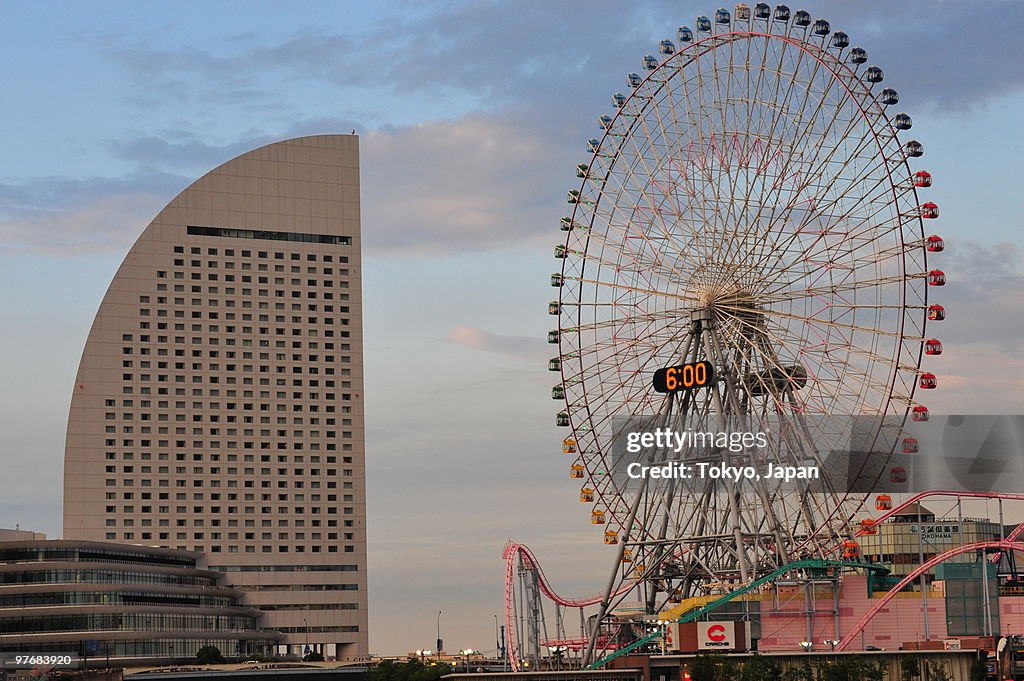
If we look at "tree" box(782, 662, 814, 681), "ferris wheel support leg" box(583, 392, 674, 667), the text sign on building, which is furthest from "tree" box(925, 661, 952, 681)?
"ferris wheel support leg" box(583, 392, 674, 667)

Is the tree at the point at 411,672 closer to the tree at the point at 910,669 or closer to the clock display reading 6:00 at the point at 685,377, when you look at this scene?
the clock display reading 6:00 at the point at 685,377

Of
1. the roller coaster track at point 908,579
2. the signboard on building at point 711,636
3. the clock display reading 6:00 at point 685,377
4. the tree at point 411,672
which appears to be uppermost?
the clock display reading 6:00 at point 685,377

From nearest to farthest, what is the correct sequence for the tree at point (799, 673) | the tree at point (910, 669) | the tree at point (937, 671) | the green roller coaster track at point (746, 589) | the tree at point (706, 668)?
the tree at point (937, 671)
the tree at point (910, 669)
the tree at point (799, 673)
the tree at point (706, 668)
the green roller coaster track at point (746, 589)

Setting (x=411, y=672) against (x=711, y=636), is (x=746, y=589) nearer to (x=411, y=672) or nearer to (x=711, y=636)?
(x=711, y=636)

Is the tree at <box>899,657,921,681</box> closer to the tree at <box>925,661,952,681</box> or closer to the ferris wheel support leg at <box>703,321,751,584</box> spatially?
the tree at <box>925,661,952,681</box>

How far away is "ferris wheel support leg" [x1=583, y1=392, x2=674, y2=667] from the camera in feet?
424

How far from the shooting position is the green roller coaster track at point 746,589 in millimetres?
121188

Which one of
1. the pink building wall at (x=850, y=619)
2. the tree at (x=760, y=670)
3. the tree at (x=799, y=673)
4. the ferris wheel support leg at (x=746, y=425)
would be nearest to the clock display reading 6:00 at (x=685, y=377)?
the ferris wheel support leg at (x=746, y=425)

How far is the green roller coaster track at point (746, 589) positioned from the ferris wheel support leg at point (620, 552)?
5.75ft

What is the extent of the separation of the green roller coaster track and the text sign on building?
1.38m

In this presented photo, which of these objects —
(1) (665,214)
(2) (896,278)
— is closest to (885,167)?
(2) (896,278)

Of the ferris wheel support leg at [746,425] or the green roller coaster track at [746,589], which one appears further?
the ferris wheel support leg at [746,425]

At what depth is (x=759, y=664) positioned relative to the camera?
4616 inches

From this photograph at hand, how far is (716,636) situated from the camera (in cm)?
12500
